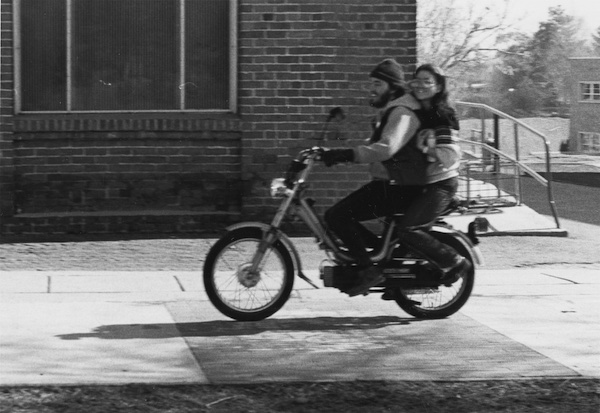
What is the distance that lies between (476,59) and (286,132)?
46.7 feet

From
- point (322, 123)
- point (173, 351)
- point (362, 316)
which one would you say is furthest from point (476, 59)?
point (173, 351)

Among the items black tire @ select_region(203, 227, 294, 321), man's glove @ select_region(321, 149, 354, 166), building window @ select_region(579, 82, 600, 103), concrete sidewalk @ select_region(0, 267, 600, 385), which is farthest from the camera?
building window @ select_region(579, 82, 600, 103)

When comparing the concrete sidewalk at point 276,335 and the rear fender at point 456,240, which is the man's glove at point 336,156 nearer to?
the rear fender at point 456,240

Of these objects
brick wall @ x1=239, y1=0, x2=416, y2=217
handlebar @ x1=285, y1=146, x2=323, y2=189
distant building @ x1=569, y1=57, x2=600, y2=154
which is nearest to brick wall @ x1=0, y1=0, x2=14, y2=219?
brick wall @ x1=239, y1=0, x2=416, y2=217

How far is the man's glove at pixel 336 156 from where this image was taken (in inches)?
352

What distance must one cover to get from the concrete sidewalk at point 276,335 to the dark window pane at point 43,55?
320 cm

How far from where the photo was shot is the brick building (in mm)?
13844

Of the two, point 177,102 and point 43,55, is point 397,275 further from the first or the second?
point 43,55

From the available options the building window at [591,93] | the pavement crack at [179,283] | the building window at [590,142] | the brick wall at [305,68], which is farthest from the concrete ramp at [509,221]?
the building window at [591,93]

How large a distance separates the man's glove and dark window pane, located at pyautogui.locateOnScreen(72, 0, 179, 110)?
17.6 feet

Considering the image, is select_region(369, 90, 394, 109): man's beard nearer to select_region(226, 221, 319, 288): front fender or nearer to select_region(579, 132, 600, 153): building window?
select_region(226, 221, 319, 288): front fender

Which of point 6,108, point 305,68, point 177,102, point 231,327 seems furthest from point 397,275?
point 6,108

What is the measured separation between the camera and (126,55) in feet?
46.1

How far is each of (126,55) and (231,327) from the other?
578 centimetres
